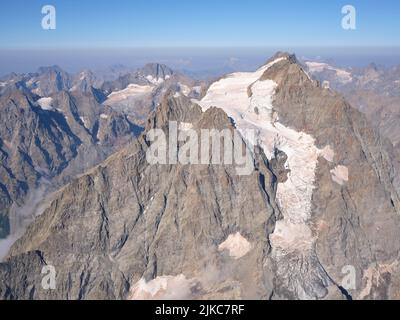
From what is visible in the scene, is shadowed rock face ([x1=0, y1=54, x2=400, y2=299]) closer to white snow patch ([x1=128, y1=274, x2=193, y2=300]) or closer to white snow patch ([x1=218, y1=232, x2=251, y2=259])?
white snow patch ([x1=218, y1=232, x2=251, y2=259])

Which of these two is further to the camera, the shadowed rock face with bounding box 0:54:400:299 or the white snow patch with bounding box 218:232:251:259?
the white snow patch with bounding box 218:232:251:259

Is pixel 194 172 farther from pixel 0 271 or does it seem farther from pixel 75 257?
pixel 0 271

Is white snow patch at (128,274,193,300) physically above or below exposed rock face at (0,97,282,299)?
below

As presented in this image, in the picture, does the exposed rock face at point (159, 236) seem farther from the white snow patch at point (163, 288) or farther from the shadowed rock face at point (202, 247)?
the white snow patch at point (163, 288)

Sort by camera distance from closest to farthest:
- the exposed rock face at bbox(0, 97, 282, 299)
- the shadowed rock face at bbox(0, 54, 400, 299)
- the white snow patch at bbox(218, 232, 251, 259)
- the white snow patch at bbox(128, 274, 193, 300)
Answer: the white snow patch at bbox(128, 274, 193, 300), the shadowed rock face at bbox(0, 54, 400, 299), the exposed rock face at bbox(0, 97, 282, 299), the white snow patch at bbox(218, 232, 251, 259)

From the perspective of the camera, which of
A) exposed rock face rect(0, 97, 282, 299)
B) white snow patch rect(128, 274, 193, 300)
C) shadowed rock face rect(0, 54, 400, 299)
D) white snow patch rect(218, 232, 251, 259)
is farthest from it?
white snow patch rect(218, 232, 251, 259)

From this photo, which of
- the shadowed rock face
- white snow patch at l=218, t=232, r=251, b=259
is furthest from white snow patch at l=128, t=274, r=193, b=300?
white snow patch at l=218, t=232, r=251, b=259

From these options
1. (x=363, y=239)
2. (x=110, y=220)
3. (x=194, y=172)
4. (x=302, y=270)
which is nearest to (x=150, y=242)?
(x=110, y=220)
